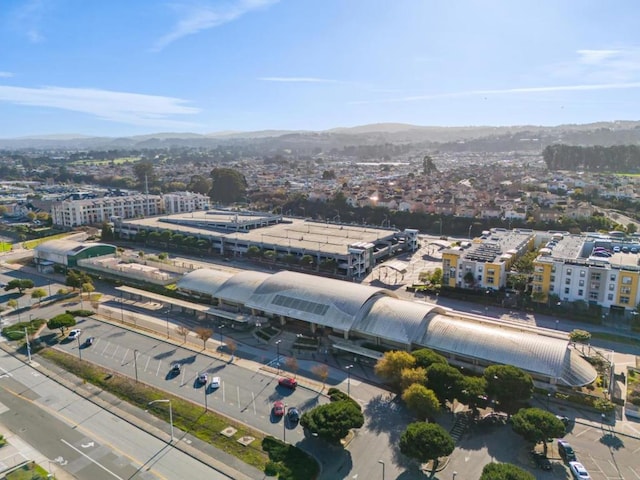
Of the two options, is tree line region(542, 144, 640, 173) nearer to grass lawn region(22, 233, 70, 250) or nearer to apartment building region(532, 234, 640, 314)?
apartment building region(532, 234, 640, 314)

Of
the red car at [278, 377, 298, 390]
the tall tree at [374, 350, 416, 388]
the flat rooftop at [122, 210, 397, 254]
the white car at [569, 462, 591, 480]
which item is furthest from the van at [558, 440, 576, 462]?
the flat rooftop at [122, 210, 397, 254]

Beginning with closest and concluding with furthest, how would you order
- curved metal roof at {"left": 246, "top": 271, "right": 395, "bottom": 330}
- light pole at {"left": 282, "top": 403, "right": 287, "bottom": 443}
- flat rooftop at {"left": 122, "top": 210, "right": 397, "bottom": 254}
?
light pole at {"left": 282, "top": 403, "right": 287, "bottom": 443}, curved metal roof at {"left": 246, "top": 271, "right": 395, "bottom": 330}, flat rooftop at {"left": 122, "top": 210, "right": 397, "bottom": 254}

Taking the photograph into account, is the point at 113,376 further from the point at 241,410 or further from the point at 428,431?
the point at 428,431

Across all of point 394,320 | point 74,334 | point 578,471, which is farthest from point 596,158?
point 74,334

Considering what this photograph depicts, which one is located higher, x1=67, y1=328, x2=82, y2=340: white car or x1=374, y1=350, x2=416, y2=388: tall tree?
x1=374, y1=350, x2=416, y2=388: tall tree

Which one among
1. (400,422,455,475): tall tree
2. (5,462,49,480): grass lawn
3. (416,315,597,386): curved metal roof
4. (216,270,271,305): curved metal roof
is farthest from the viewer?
(216,270,271,305): curved metal roof

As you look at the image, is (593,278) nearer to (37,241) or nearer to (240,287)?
(240,287)
